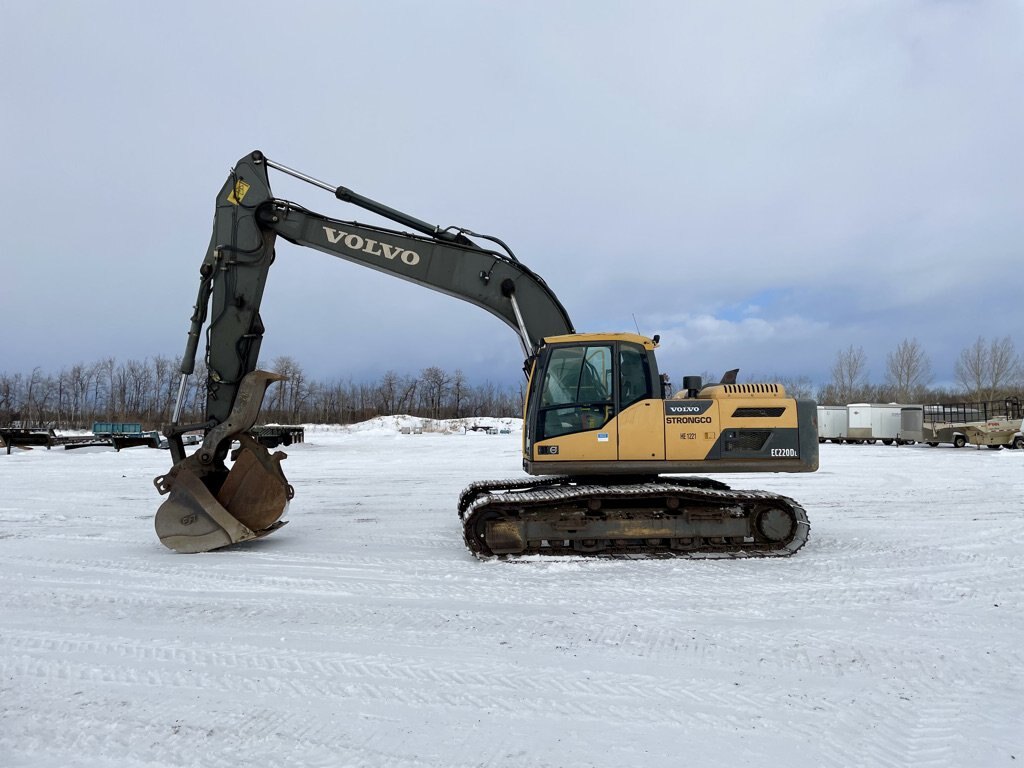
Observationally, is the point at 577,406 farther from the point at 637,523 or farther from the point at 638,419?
the point at 637,523

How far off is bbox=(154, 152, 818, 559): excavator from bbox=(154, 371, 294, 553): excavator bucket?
2cm

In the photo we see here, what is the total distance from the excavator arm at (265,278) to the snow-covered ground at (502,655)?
1632 millimetres

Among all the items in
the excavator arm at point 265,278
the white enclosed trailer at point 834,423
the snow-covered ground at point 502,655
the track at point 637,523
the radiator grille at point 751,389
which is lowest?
the snow-covered ground at point 502,655

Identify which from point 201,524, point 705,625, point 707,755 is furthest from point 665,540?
point 201,524

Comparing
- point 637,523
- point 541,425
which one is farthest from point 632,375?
point 637,523

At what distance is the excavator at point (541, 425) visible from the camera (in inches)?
265

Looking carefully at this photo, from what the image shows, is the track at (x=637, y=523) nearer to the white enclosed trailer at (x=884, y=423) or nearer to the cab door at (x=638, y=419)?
the cab door at (x=638, y=419)

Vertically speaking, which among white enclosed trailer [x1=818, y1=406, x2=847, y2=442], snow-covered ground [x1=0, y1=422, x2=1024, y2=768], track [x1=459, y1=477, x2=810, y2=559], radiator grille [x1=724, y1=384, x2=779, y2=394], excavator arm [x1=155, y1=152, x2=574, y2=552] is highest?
excavator arm [x1=155, y1=152, x2=574, y2=552]

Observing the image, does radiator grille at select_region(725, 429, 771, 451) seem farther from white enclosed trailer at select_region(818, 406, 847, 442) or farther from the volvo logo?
white enclosed trailer at select_region(818, 406, 847, 442)

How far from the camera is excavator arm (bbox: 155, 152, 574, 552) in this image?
770 centimetres

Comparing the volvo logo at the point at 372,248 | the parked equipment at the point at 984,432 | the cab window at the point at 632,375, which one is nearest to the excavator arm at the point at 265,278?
the volvo logo at the point at 372,248

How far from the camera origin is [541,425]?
702cm

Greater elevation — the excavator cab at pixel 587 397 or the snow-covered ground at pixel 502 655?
the excavator cab at pixel 587 397

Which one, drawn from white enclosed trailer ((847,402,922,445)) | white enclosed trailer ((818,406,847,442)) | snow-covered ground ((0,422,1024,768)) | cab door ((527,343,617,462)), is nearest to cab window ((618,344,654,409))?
cab door ((527,343,617,462))
